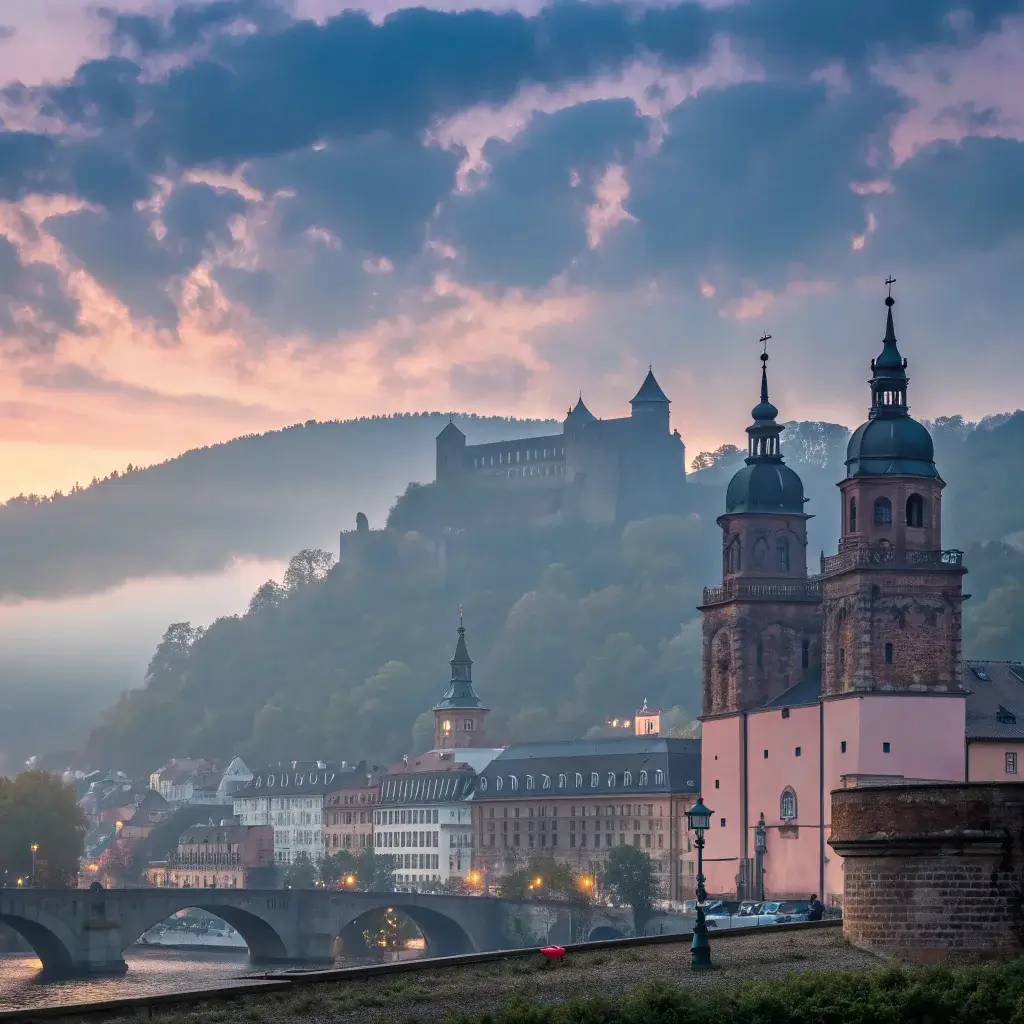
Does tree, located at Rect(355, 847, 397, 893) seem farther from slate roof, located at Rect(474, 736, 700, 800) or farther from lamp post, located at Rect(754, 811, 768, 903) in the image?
lamp post, located at Rect(754, 811, 768, 903)

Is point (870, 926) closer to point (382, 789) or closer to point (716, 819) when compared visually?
point (716, 819)

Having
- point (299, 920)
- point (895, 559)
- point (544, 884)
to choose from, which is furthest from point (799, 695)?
point (544, 884)

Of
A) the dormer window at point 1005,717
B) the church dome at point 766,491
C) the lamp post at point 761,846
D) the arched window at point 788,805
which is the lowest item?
the lamp post at point 761,846

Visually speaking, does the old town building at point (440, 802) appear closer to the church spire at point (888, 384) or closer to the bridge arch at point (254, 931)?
the bridge arch at point (254, 931)

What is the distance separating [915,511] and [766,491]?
47.5ft

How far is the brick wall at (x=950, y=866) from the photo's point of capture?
4166cm

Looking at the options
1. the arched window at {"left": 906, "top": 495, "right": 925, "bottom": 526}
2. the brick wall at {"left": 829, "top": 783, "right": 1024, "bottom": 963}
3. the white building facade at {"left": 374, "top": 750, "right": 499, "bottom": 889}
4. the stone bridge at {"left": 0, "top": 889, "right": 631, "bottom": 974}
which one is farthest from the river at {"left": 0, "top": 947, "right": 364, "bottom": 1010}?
the brick wall at {"left": 829, "top": 783, "right": 1024, "bottom": 963}

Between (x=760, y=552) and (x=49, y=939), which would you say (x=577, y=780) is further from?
(x=49, y=939)

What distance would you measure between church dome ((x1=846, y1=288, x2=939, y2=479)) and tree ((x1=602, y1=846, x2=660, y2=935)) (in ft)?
112

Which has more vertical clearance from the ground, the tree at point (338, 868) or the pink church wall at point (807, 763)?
the pink church wall at point (807, 763)

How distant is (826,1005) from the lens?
3897 cm

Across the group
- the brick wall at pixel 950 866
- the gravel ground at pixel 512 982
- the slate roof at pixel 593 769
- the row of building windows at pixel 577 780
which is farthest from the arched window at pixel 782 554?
the brick wall at pixel 950 866

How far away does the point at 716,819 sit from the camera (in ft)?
387

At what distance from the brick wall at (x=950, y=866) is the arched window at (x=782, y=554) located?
254 ft
